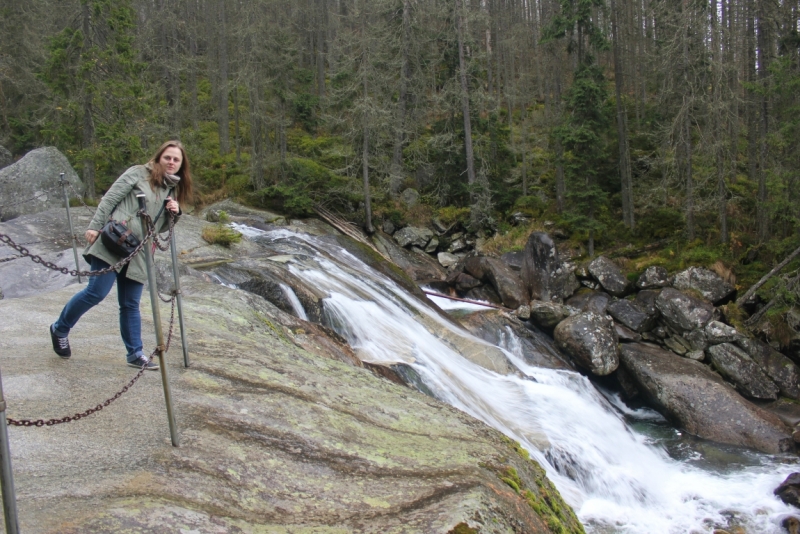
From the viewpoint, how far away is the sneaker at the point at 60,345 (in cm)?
504

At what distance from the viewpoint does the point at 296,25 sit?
36.2 meters

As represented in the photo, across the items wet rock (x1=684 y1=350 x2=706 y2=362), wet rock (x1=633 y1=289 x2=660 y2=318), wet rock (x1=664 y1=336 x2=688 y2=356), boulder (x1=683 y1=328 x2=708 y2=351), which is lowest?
wet rock (x1=684 y1=350 x2=706 y2=362)

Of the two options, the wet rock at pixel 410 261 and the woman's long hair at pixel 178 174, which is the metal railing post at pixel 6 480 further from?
the wet rock at pixel 410 261

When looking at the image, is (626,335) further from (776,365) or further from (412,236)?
(412,236)

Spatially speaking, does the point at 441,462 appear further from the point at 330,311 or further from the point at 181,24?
the point at 181,24

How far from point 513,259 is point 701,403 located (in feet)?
30.8

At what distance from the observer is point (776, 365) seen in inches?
544

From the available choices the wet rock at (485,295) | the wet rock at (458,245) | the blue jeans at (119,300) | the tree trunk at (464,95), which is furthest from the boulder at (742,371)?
the blue jeans at (119,300)

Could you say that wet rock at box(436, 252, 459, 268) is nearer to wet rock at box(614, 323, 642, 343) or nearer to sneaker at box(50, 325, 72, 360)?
wet rock at box(614, 323, 642, 343)

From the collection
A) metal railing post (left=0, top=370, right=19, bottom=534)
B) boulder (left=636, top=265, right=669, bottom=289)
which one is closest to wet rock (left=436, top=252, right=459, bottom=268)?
boulder (left=636, top=265, right=669, bottom=289)

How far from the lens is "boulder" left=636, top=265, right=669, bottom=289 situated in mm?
16812

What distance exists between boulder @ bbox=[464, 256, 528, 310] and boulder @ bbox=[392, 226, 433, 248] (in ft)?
13.2

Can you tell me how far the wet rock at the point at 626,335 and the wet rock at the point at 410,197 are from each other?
1174cm

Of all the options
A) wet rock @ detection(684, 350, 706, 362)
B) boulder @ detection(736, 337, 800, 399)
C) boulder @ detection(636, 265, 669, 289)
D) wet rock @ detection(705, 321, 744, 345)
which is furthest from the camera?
boulder @ detection(636, 265, 669, 289)
